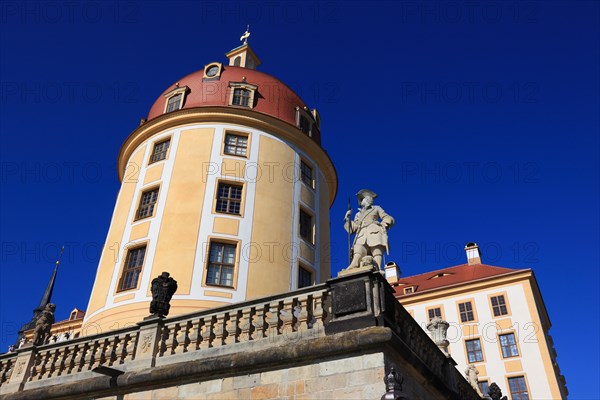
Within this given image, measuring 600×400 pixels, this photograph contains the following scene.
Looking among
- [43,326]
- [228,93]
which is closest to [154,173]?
[228,93]

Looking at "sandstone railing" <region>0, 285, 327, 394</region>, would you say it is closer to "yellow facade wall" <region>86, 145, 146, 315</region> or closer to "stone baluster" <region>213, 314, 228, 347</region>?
"stone baluster" <region>213, 314, 228, 347</region>

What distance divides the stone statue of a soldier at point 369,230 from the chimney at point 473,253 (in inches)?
1396

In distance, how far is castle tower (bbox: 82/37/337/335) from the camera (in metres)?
19.0

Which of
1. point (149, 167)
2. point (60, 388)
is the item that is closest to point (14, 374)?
point (60, 388)

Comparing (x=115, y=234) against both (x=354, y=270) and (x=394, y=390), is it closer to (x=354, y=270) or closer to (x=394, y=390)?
(x=354, y=270)

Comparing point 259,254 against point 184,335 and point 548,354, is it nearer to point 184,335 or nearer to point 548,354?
point 184,335

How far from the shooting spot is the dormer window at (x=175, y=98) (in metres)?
24.4

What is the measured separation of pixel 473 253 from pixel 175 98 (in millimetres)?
31410

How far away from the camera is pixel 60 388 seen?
38.8 feet

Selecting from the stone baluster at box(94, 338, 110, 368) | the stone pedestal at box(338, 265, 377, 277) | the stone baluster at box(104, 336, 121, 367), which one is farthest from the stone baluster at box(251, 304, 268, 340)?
the stone baluster at box(94, 338, 110, 368)

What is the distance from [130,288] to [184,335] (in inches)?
346

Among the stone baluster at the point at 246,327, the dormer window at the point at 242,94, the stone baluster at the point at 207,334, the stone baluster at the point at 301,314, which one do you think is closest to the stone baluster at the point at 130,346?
the stone baluster at the point at 207,334

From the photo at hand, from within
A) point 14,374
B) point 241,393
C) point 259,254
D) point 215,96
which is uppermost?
point 215,96

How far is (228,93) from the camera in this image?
24.1 meters
